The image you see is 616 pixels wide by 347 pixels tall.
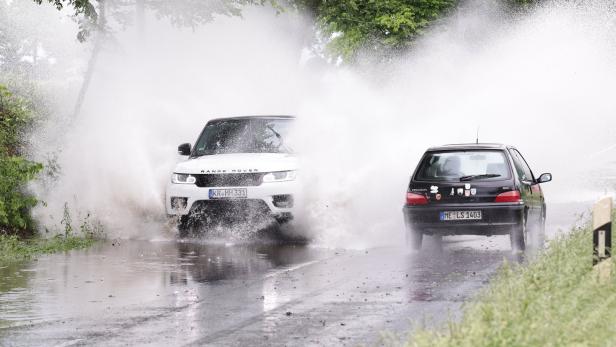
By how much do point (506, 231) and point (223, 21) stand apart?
23245mm

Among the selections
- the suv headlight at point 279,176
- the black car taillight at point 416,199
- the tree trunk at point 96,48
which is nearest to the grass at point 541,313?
the black car taillight at point 416,199

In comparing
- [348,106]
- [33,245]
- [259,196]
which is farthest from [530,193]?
[348,106]

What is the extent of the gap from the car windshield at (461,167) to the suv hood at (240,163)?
260 centimetres

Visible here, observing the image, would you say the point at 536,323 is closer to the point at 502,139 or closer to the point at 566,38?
the point at 502,139

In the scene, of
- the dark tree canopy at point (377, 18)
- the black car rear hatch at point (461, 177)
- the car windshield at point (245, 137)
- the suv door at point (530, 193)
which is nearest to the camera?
the black car rear hatch at point (461, 177)

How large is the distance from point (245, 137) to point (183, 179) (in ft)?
5.26

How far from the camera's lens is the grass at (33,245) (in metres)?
16.2

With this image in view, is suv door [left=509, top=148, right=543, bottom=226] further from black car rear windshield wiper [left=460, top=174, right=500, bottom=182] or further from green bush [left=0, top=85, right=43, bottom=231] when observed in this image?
green bush [left=0, top=85, right=43, bottom=231]

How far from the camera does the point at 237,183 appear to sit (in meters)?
18.1

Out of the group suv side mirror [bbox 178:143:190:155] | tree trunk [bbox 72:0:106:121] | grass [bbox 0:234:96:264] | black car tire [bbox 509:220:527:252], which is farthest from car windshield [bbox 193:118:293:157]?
tree trunk [bbox 72:0:106:121]

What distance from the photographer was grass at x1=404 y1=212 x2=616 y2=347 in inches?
304

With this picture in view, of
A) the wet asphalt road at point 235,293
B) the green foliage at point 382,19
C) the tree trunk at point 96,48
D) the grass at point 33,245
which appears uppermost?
the green foliage at point 382,19

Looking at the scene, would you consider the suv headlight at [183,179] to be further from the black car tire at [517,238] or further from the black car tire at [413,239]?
the black car tire at [517,238]

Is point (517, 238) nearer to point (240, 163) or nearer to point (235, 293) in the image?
point (240, 163)
